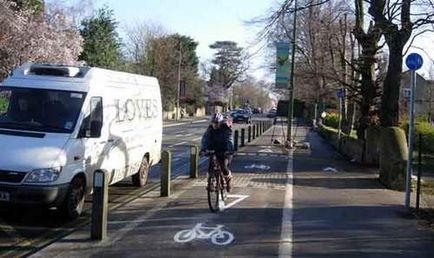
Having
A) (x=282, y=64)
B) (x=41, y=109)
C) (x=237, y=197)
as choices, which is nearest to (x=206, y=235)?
(x=41, y=109)

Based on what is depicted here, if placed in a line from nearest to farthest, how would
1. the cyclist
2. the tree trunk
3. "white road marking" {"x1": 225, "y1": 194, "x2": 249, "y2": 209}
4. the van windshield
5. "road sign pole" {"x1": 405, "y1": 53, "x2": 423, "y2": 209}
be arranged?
the van windshield
the cyclist
"white road marking" {"x1": 225, "y1": 194, "x2": 249, "y2": 209}
"road sign pole" {"x1": 405, "y1": 53, "x2": 423, "y2": 209}
the tree trunk

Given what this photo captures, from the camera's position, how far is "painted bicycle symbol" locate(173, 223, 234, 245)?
380 inches

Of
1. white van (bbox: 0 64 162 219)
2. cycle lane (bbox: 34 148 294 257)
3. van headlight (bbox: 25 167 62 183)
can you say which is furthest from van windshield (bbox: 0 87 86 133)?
cycle lane (bbox: 34 148 294 257)

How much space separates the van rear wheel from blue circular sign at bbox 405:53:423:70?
6801 mm

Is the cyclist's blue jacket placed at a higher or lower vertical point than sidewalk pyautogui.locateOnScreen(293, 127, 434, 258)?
higher

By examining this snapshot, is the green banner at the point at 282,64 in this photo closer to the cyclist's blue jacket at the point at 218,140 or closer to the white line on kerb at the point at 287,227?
the white line on kerb at the point at 287,227

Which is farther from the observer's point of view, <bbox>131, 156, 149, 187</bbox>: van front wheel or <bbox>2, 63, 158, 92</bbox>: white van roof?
<bbox>131, 156, 149, 187</bbox>: van front wheel

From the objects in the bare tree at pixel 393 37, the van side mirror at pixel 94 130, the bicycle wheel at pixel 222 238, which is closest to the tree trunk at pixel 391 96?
the bare tree at pixel 393 37

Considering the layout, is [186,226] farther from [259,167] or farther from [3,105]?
[259,167]

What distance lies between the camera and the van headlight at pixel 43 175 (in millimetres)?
9985

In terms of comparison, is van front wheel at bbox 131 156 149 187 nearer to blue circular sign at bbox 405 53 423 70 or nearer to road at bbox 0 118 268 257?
road at bbox 0 118 268 257

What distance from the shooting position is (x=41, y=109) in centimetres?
1142

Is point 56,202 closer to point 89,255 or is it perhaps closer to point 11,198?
point 11,198

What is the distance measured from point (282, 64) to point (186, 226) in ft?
83.2
